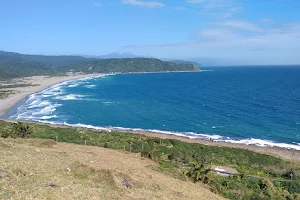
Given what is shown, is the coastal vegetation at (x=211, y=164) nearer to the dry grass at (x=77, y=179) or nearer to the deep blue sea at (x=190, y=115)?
the dry grass at (x=77, y=179)

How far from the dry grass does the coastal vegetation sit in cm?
395

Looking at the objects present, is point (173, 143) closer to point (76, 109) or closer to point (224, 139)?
point (224, 139)

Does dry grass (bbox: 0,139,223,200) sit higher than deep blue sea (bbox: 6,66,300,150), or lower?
higher

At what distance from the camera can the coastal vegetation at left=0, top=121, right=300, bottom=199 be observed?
32.8 meters

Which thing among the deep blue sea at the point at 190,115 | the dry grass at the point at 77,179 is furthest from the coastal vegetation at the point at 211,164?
the deep blue sea at the point at 190,115

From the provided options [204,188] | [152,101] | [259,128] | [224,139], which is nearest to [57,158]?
[204,188]

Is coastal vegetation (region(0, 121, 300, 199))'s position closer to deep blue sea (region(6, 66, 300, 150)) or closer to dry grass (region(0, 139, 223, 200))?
dry grass (region(0, 139, 223, 200))

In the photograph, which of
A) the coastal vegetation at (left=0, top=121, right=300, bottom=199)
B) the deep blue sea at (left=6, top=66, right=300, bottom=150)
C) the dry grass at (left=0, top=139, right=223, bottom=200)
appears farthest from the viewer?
the deep blue sea at (left=6, top=66, right=300, bottom=150)

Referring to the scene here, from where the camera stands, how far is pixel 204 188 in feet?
99.3

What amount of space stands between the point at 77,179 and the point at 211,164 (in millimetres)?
26875

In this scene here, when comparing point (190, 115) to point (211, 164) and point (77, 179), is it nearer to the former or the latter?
point (211, 164)

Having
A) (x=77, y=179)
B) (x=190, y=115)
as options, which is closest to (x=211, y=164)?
(x=77, y=179)

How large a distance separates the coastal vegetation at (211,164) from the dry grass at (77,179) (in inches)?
156

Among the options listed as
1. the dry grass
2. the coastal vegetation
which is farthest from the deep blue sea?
the dry grass
